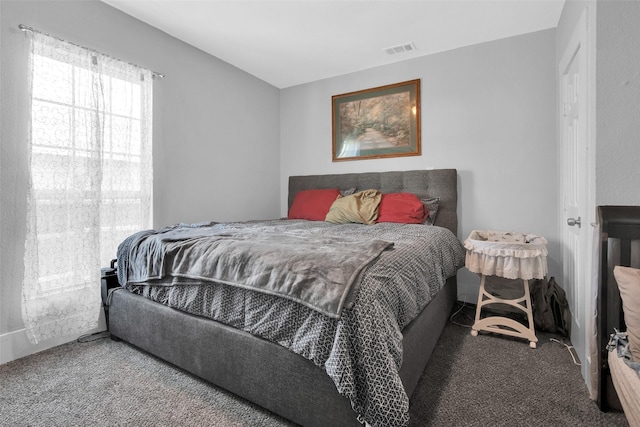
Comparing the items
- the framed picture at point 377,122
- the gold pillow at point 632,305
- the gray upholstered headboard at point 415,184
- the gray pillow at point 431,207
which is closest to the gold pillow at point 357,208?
the gray upholstered headboard at point 415,184

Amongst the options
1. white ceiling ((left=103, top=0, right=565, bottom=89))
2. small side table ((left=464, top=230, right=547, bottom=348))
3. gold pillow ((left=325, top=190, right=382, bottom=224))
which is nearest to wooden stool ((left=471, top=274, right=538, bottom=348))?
small side table ((left=464, top=230, right=547, bottom=348))

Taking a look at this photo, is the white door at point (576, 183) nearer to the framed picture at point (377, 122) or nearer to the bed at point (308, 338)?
the bed at point (308, 338)

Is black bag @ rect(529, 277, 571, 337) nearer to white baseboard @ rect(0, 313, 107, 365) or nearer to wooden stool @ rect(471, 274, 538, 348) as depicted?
wooden stool @ rect(471, 274, 538, 348)

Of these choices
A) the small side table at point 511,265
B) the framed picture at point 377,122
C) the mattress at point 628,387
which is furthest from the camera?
the framed picture at point 377,122

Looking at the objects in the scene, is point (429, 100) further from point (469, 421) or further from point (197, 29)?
point (469, 421)

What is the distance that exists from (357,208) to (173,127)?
190 centimetres

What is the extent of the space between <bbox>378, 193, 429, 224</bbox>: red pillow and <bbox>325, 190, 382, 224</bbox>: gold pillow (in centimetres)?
8

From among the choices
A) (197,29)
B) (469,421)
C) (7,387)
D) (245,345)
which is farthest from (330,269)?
(197,29)

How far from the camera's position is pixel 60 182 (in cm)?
203

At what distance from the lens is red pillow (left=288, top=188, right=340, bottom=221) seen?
3.30 meters

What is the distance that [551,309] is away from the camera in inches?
87.7

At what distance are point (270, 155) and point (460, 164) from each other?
2293 millimetres

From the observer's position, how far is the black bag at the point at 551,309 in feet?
7.16

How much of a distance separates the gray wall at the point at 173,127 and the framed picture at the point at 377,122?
0.97 metres
